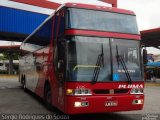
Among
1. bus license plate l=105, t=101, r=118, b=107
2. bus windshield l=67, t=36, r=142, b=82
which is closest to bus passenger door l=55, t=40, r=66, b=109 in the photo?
bus windshield l=67, t=36, r=142, b=82

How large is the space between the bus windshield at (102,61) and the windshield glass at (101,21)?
14.4 inches

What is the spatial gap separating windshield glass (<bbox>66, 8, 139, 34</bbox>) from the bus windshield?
366 mm

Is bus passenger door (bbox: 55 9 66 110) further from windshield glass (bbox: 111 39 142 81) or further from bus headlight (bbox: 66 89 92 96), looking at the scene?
windshield glass (bbox: 111 39 142 81)

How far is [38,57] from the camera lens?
12.7m

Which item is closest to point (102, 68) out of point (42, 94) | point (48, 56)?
point (48, 56)

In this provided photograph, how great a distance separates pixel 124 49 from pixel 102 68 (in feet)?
3.02

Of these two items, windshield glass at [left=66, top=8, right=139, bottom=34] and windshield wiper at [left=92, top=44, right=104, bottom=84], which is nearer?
windshield wiper at [left=92, top=44, right=104, bottom=84]

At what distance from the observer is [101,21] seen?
8867mm

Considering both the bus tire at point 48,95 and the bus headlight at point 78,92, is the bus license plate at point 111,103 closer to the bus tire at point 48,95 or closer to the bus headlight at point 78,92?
the bus headlight at point 78,92

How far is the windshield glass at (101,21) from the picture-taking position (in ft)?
28.0

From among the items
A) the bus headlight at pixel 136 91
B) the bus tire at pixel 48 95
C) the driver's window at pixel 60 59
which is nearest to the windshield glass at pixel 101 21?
the driver's window at pixel 60 59

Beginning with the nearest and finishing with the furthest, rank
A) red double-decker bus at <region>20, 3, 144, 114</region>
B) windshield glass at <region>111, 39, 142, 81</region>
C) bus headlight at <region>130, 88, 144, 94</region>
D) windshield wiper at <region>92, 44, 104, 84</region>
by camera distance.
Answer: red double-decker bus at <region>20, 3, 144, 114</region> → windshield wiper at <region>92, 44, 104, 84</region> → windshield glass at <region>111, 39, 142, 81</region> → bus headlight at <region>130, 88, 144, 94</region>

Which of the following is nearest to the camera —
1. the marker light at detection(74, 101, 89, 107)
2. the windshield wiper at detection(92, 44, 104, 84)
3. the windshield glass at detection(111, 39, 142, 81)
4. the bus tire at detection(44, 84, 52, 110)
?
the marker light at detection(74, 101, 89, 107)

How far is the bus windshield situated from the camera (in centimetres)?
813
